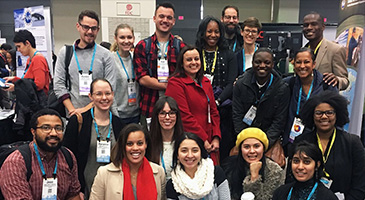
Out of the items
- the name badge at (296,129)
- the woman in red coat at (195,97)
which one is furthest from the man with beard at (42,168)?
the name badge at (296,129)

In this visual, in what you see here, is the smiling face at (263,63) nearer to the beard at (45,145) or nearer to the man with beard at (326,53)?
the man with beard at (326,53)

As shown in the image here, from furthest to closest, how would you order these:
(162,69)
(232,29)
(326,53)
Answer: (232,29) < (326,53) < (162,69)

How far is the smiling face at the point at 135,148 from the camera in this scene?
222 centimetres

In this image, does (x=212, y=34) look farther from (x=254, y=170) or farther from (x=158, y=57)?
(x=254, y=170)

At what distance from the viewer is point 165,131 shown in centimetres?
256

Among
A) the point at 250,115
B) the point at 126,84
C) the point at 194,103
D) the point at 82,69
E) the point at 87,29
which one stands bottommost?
the point at 250,115

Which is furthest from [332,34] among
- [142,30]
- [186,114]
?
[186,114]

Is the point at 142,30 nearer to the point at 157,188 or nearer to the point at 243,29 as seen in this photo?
the point at 243,29

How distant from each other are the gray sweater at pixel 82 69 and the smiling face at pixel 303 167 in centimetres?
170

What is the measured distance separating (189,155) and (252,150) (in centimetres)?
53

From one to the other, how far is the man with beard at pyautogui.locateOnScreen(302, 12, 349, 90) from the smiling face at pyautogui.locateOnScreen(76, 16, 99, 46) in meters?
2.10

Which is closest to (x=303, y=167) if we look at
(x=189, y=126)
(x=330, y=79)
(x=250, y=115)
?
(x=250, y=115)

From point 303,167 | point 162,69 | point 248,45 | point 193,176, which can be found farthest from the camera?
point 248,45

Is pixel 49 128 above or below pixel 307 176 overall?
above
